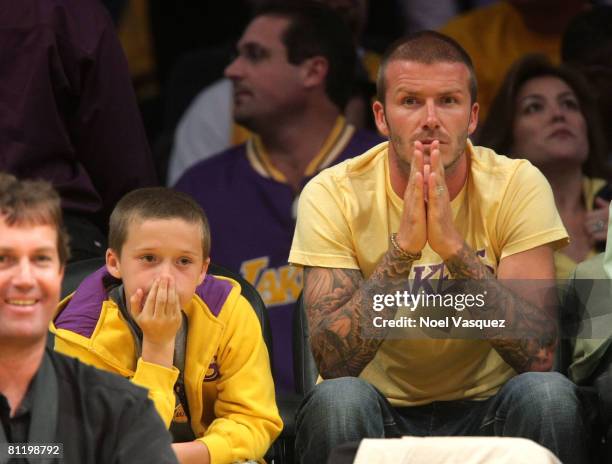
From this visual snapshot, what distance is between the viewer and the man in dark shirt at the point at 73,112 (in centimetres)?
486

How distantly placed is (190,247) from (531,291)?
98 centimetres

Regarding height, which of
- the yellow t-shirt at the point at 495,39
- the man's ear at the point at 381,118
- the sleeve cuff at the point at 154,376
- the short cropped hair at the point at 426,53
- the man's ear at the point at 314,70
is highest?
the yellow t-shirt at the point at 495,39

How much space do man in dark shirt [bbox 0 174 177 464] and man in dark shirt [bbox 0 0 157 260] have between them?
1.32m

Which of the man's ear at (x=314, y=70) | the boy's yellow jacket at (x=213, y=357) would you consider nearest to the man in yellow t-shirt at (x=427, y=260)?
the boy's yellow jacket at (x=213, y=357)

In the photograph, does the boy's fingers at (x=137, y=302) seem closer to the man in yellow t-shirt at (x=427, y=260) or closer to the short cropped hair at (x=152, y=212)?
the short cropped hair at (x=152, y=212)

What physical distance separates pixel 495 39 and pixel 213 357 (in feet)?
9.12

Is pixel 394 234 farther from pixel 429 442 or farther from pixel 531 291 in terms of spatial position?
pixel 429 442

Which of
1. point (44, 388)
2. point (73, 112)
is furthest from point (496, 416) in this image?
point (73, 112)

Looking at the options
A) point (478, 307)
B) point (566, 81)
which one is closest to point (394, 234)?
point (478, 307)

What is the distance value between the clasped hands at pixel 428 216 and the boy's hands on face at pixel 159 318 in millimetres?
666

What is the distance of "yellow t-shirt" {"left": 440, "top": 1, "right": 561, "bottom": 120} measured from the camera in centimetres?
636

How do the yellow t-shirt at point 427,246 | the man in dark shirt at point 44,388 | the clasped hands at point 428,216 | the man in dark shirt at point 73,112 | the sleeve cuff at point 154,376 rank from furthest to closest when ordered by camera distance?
the man in dark shirt at point 73,112, the yellow t-shirt at point 427,246, the clasped hands at point 428,216, the sleeve cuff at point 154,376, the man in dark shirt at point 44,388

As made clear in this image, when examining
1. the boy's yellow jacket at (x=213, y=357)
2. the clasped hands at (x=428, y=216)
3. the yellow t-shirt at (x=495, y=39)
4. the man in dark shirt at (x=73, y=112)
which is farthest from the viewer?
the yellow t-shirt at (x=495, y=39)

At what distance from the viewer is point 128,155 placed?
5.06m
